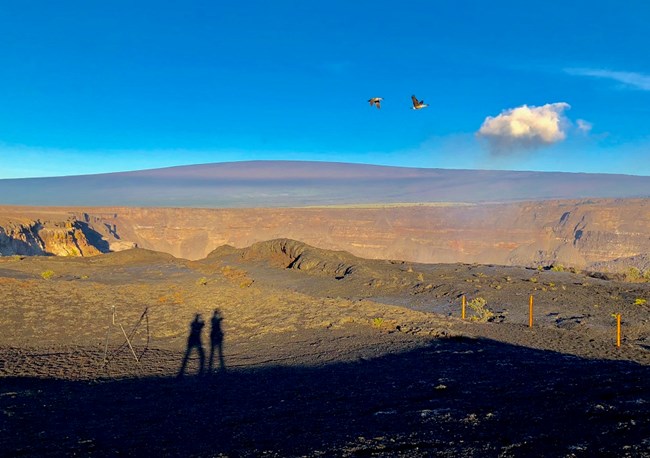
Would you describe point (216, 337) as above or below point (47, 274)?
below

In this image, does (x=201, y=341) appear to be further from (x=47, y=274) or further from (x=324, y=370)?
(x=47, y=274)

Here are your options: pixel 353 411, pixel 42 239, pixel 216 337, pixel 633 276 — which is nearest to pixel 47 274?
pixel 216 337

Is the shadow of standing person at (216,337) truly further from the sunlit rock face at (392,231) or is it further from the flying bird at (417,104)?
the sunlit rock face at (392,231)

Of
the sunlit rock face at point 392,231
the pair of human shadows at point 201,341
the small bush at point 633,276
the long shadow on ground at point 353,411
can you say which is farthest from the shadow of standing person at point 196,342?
the sunlit rock face at point 392,231

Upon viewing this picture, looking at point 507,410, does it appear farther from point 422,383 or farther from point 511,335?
point 511,335

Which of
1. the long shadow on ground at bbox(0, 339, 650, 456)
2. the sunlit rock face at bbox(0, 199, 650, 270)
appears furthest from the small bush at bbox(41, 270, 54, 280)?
the sunlit rock face at bbox(0, 199, 650, 270)

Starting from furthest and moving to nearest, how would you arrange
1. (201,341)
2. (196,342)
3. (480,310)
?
(480,310) → (201,341) → (196,342)

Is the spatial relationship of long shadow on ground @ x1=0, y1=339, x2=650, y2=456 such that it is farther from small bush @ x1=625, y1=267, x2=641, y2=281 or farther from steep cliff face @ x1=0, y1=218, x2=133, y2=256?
steep cliff face @ x1=0, y1=218, x2=133, y2=256
